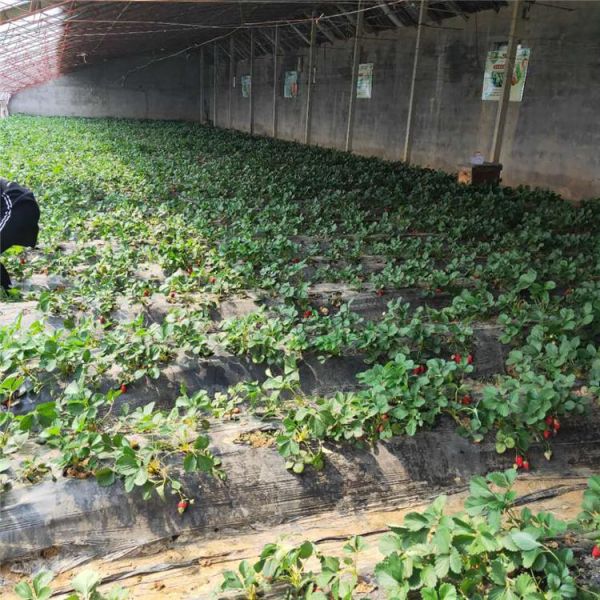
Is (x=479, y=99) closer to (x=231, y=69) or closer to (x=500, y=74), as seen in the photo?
(x=500, y=74)

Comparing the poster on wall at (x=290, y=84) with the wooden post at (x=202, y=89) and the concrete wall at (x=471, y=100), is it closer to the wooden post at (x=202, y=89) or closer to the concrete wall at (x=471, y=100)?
the concrete wall at (x=471, y=100)

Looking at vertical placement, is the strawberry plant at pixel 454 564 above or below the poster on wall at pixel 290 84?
below

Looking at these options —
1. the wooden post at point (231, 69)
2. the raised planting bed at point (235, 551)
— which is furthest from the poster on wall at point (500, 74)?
the wooden post at point (231, 69)

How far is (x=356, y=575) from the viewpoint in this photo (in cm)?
213

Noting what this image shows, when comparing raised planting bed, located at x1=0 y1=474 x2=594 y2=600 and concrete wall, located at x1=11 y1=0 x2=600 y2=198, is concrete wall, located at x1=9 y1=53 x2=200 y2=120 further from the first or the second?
raised planting bed, located at x1=0 y1=474 x2=594 y2=600

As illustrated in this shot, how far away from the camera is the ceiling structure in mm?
13820

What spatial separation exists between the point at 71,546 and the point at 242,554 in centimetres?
78

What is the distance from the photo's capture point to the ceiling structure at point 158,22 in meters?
13.8

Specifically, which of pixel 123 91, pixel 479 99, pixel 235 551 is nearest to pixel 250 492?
pixel 235 551

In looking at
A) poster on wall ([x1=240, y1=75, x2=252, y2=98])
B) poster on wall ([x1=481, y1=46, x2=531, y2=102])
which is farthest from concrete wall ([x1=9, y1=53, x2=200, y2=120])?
poster on wall ([x1=481, y1=46, x2=531, y2=102])

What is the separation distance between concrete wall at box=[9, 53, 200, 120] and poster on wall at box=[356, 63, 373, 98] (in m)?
19.7

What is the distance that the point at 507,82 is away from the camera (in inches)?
456

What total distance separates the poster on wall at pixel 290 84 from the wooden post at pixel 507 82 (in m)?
14.1

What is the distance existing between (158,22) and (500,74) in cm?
1026
